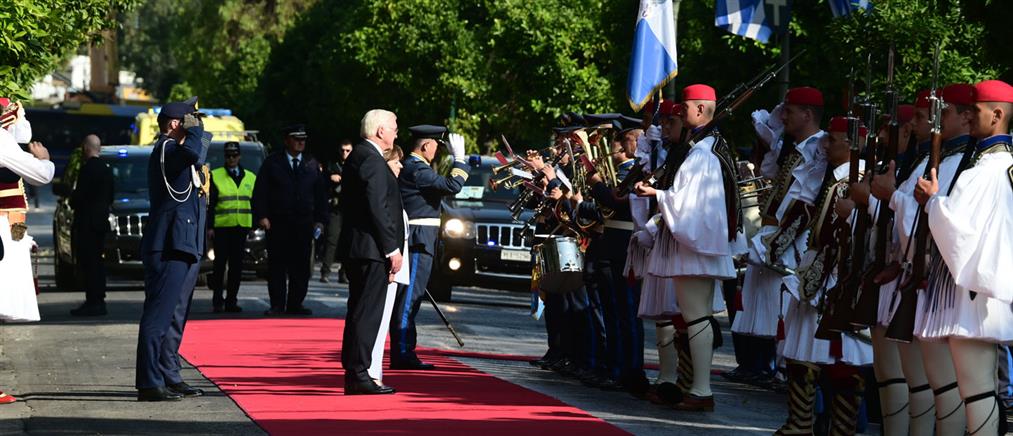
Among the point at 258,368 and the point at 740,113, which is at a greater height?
the point at 740,113

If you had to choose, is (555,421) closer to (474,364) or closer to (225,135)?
(474,364)

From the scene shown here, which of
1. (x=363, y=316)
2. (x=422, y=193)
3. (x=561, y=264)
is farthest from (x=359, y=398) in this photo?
(x=422, y=193)

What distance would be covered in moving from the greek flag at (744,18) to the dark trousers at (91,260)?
7.33 metres

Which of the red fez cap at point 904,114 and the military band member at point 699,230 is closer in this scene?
the red fez cap at point 904,114

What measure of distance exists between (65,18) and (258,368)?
558cm

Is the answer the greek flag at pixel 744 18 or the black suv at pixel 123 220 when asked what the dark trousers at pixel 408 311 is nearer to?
the greek flag at pixel 744 18

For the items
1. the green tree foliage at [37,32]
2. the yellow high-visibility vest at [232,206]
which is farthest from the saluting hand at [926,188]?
the yellow high-visibility vest at [232,206]

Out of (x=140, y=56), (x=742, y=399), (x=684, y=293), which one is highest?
(x=140, y=56)

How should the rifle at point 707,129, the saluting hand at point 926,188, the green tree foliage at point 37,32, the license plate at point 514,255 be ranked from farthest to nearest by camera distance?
the license plate at point 514,255
the green tree foliage at point 37,32
the rifle at point 707,129
the saluting hand at point 926,188

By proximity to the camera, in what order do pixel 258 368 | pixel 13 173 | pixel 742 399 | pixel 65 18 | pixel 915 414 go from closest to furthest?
pixel 915 414 < pixel 13 173 < pixel 742 399 < pixel 258 368 < pixel 65 18

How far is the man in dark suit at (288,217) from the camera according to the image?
18672 millimetres

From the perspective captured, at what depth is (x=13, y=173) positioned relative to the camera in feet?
35.9

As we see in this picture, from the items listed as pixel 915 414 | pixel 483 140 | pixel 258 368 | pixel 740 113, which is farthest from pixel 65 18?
pixel 483 140

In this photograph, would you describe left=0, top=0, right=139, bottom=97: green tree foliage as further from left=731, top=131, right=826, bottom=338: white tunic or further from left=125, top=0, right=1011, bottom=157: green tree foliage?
left=125, top=0, right=1011, bottom=157: green tree foliage
